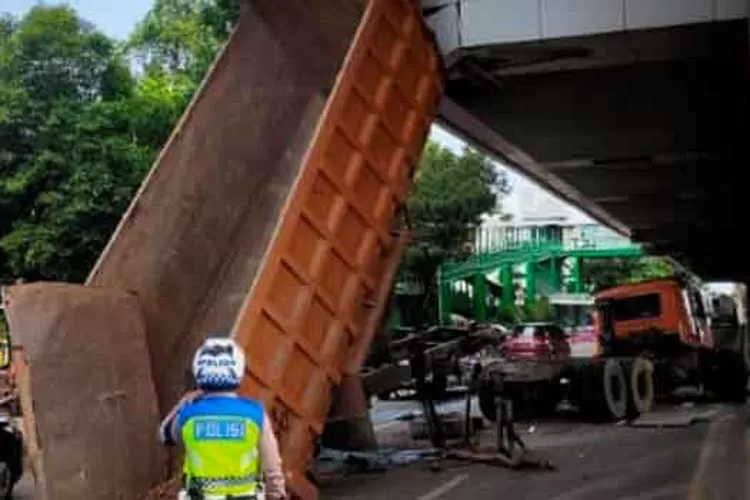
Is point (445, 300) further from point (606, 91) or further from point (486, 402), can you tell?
point (606, 91)

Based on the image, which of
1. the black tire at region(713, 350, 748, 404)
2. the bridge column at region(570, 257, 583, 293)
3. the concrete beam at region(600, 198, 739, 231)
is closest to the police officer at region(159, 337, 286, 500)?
the black tire at region(713, 350, 748, 404)

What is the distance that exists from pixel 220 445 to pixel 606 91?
11.4 m

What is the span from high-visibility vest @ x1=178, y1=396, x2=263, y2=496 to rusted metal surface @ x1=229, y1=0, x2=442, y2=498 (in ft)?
12.9

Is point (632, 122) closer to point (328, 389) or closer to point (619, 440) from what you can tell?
point (619, 440)

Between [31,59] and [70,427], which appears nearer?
[70,427]

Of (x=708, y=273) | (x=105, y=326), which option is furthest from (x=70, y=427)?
(x=708, y=273)

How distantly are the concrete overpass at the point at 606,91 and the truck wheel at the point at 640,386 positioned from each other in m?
3.56

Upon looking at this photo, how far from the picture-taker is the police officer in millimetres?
4824

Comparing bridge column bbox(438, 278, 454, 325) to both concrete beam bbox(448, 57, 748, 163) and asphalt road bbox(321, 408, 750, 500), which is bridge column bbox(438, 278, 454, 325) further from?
asphalt road bbox(321, 408, 750, 500)

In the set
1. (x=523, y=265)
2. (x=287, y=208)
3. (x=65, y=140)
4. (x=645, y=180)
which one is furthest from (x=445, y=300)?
(x=287, y=208)

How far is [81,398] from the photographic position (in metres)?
8.30

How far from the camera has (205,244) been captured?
36.9 feet

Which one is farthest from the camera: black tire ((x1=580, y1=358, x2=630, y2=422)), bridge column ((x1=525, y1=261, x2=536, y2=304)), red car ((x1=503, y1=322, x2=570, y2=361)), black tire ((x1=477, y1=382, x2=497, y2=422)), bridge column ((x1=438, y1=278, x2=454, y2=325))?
bridge column ((x1=525, y1=261, x2=536, y2=304))

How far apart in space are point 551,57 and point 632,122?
16.6ft
